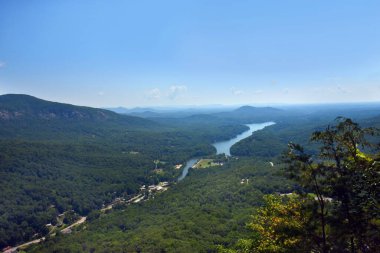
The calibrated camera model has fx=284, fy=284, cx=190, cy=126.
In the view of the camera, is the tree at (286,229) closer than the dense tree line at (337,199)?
Answer: No

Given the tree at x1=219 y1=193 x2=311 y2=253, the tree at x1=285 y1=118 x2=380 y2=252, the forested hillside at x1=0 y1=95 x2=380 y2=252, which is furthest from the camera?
the forested hillside at x1=0 y1=95 x2=380 y2=252

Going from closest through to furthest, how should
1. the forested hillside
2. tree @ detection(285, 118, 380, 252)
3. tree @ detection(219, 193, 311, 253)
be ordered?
1. tree @ detection(285, 118, 380, 252)
2. tree @ detection(219, 193, 311, 253)
3. the forested hillside

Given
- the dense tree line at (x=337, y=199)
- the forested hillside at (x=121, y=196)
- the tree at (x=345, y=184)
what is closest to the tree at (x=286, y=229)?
the dense tree line at (x=337, y=199)

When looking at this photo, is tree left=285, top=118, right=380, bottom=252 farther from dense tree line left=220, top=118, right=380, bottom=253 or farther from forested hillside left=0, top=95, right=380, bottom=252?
forested hillside left=0, top=95, right=380, bottom=252

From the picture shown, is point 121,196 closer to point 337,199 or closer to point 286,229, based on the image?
point 286,229

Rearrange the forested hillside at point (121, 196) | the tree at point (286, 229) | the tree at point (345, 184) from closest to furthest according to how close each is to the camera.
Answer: the tree at point (345, 184) < the tree at point (286, 229) < the forested hillside at point (121, 196)

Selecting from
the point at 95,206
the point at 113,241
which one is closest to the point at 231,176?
the point at 95,206

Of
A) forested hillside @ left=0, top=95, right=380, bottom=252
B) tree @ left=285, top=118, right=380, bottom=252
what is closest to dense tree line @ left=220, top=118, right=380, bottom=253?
tree @ left=285, top=118, right=380, bottom=252

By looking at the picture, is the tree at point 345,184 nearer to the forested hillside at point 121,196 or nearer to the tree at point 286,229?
the tree at point 286,229

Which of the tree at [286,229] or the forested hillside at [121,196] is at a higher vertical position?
the tree at [286,229]
